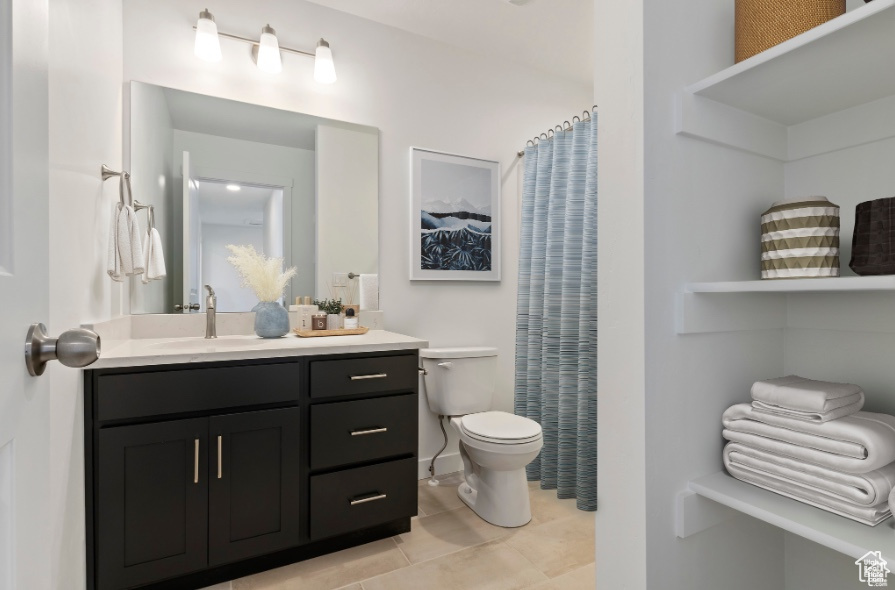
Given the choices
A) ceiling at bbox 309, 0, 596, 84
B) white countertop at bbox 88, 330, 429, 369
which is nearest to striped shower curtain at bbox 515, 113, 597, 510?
ceiling at bbox 309, 0, 596, 84

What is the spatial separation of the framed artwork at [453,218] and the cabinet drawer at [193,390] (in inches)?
43.4

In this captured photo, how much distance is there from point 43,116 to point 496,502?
214 cm

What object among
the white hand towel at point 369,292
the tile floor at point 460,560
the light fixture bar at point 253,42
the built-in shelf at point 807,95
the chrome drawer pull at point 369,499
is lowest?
the tile floor at point 460,560

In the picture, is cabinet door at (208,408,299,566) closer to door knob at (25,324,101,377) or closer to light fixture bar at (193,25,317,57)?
door knob at (25,324,101,377)

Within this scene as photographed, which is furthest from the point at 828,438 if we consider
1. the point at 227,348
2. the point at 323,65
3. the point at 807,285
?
the point at 323,65

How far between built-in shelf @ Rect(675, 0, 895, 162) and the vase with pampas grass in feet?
5.98

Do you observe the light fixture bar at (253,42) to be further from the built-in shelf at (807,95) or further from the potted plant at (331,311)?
the built-in shelf at (807,95)

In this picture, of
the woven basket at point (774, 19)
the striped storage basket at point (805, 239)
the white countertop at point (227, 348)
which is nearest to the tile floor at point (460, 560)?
the white countertop at point (227, 348)

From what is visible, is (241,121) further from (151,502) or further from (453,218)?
(151,502)

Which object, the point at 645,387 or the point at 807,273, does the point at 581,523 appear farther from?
the point at 807,273

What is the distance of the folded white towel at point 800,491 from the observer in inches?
28.7

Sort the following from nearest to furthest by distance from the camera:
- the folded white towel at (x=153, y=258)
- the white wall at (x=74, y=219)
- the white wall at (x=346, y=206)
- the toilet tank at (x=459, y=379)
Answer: the white wall at (x=74, y=219), the folded white towel at (x=153, y=258), the white wall at (x=346, y=206), the toilet tank at (x=459, y=379)

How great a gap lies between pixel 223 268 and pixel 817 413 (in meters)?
2.31

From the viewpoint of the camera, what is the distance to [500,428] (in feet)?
7.00
